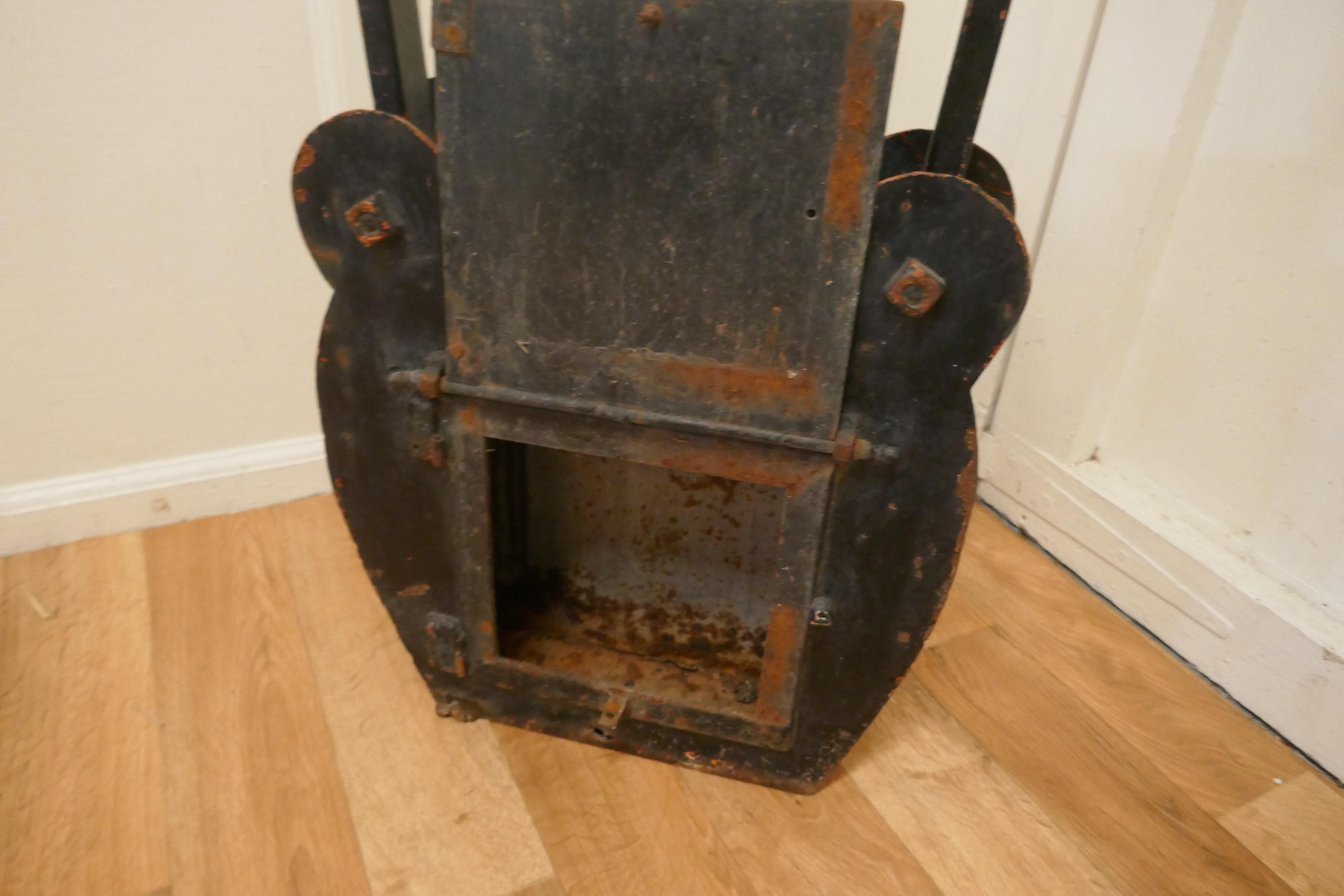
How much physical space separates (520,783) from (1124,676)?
0.89 meters

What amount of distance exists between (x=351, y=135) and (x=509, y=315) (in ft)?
0.75

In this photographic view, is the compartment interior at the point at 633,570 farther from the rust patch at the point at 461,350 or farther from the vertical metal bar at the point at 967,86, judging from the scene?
the vertical metal bar at the point at 967,86

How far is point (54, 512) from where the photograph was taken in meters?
1.36

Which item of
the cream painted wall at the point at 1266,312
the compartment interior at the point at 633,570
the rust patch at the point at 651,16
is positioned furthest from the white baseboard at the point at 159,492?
the cream painted wall at the point at 1266,312

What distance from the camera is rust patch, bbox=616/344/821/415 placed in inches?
32.1

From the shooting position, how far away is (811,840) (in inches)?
39.9

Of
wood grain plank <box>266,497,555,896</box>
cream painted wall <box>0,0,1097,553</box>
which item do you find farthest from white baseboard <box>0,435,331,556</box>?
wood grain plank <box>266,497,555,896</box>

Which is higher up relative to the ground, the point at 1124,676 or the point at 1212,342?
the point at 1212,342

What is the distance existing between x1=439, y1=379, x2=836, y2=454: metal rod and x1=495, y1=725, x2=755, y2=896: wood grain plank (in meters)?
0.48

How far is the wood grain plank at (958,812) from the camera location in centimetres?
99

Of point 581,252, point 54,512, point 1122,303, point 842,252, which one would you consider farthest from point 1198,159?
point 54,512

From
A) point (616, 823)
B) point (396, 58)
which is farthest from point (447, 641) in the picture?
point (396, 58)

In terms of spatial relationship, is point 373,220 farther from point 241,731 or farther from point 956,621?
point 956,621

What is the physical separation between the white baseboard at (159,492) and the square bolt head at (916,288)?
1.11 metres
